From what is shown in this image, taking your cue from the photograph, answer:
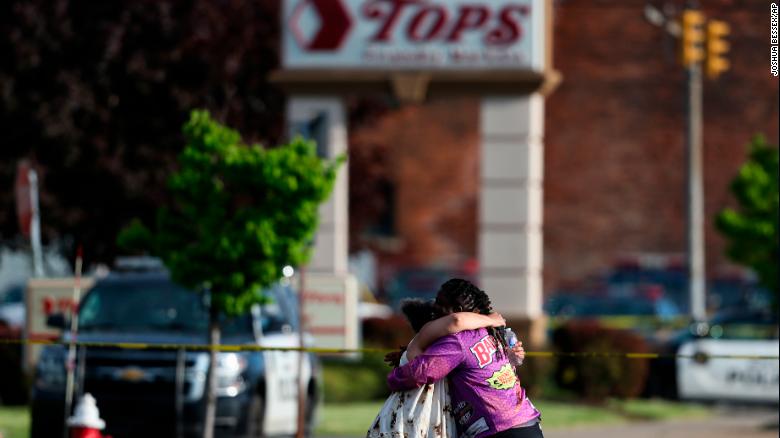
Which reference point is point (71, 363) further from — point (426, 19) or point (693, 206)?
point (693, 206)

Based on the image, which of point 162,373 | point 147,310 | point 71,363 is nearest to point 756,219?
point 147,310

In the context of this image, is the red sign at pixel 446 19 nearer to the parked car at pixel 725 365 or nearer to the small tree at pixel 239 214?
the parked car at pixel 725 365

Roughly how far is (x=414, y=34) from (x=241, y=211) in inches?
318

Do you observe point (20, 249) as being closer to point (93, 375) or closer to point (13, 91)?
point (13, 91)

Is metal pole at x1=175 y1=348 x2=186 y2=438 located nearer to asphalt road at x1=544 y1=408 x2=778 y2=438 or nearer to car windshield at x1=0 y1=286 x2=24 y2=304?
asphalt road at x1=544 y1=408 x2=778 y2=438

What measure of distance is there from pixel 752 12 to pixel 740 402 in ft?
83.6

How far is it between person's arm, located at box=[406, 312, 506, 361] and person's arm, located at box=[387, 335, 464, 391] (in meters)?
0.03

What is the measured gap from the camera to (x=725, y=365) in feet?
73.5

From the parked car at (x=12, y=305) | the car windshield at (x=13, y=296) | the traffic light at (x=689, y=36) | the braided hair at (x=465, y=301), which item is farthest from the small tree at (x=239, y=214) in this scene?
the car windshield at (x=13, y=296)

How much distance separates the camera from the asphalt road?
18.9 m

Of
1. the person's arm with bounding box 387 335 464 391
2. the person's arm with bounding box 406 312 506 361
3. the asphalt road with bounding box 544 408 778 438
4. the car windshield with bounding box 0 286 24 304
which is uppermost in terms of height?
the car windshield with bounding box 0 286 24 304

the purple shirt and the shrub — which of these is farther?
the shrub

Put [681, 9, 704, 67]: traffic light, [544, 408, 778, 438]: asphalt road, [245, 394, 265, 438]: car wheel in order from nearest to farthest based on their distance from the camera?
[245, 394, 265, 438]: car wheel
[544, 408, 778, 438]: asphalt road
[681, 9, 704, 67]: traffic light

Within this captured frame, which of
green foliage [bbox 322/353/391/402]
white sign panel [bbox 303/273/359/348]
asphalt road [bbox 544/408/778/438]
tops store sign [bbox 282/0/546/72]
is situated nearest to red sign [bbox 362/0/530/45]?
tops store sign [bbox 282/0/546/72]
